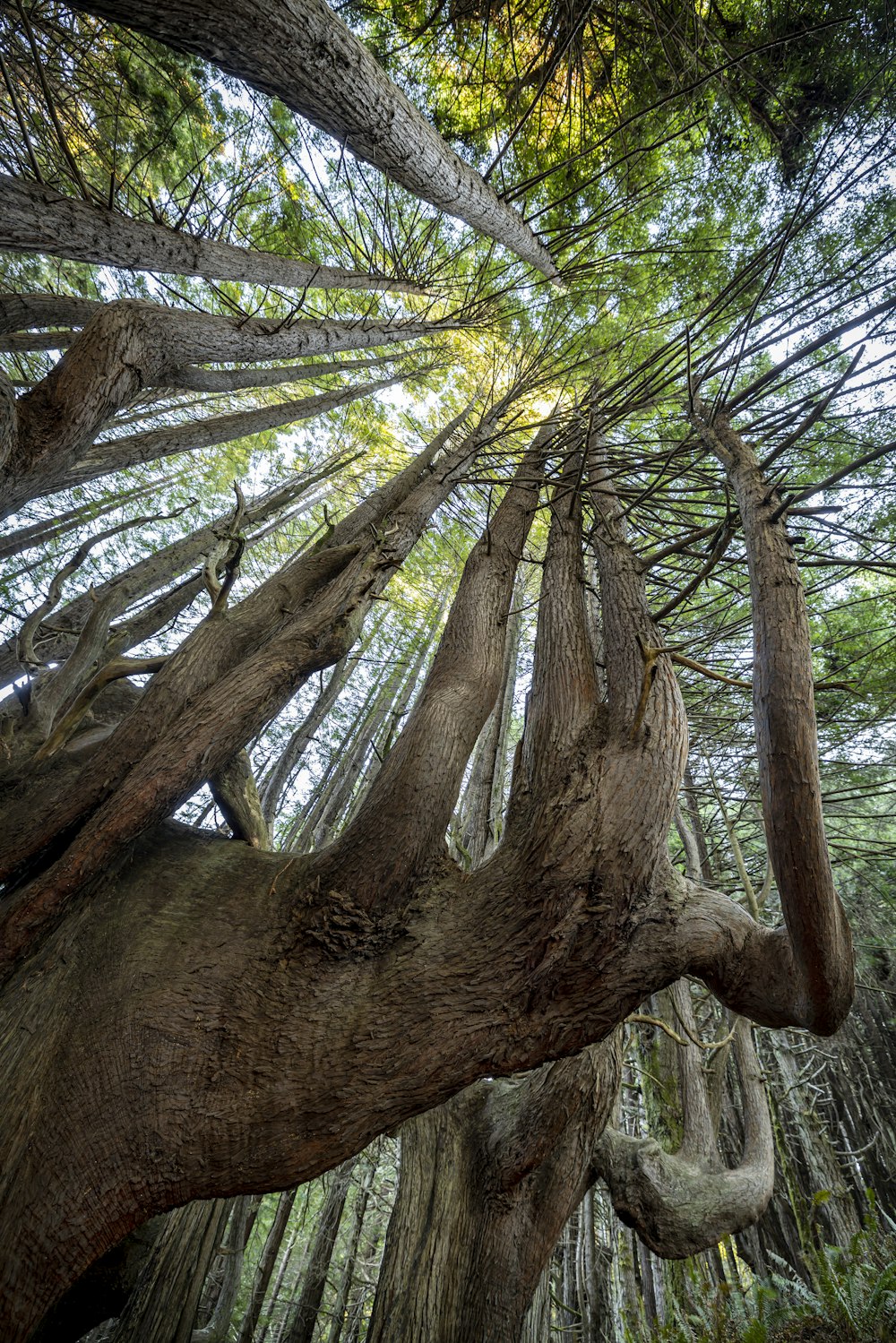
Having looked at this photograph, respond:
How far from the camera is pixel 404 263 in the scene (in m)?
6.36

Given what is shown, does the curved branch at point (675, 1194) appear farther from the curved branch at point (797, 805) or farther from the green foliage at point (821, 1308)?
the curved branch at point (797, 805)

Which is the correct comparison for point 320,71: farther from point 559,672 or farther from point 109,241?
point 559,672

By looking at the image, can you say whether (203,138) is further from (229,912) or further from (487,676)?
(229,912)

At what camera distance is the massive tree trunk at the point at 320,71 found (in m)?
2.24

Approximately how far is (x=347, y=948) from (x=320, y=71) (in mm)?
3869

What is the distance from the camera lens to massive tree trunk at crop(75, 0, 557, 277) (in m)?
2.24

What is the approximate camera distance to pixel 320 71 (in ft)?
8.75

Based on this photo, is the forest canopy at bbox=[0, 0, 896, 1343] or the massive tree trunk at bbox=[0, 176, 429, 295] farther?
the massive tree trunk at bbox=[0, 176, 429, 295]

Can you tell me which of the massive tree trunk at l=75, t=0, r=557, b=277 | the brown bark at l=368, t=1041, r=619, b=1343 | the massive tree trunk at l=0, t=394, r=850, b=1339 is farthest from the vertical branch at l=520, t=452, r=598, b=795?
the massive tree trunk at l=75, t=0, r=557, b=277

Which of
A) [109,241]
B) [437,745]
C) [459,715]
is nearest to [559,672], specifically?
[459,715]

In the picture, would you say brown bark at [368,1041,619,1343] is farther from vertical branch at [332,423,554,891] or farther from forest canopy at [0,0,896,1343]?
vertical branch at [332,423,554,891]

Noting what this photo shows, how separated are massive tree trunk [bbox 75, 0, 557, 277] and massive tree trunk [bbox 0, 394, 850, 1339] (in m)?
2.69

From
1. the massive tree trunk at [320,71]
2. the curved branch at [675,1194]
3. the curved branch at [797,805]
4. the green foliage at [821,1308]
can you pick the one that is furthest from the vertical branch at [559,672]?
the green foliage at [821,1308]

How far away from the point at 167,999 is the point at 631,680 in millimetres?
1870
